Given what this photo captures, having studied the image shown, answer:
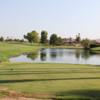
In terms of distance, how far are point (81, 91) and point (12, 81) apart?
15.3ft

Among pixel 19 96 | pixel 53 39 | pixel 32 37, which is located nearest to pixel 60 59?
pixel 19 96

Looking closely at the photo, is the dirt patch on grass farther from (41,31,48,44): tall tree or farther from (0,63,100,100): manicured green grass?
(41,31,48,44): tall tree

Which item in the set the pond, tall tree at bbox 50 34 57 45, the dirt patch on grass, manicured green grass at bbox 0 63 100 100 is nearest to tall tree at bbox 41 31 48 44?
tall tree at bbox 50 34 57 45

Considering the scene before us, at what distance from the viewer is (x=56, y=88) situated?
15875 millimetres

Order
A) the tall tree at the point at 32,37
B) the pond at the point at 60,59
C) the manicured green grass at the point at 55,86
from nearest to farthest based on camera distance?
the manicured green grass at the point at 55,86
the pond at the point at 60,59
the tall tree at the point at 32,37

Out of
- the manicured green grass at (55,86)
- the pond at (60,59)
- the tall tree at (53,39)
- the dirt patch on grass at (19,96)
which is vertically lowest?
the tall tree at (53,39)

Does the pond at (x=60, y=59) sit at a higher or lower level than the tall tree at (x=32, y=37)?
higher

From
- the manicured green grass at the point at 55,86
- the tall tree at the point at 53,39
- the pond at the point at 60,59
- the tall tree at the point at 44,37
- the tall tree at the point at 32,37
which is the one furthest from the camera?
the tall tree at the point at 44,37

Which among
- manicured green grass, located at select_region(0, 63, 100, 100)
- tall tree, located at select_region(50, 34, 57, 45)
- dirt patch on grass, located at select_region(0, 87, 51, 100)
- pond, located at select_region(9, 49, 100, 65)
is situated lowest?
tall tree, located at select_region(50, 34, 57, 45)

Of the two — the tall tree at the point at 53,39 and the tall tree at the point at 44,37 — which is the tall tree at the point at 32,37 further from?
the tall tree at the point at 53,39

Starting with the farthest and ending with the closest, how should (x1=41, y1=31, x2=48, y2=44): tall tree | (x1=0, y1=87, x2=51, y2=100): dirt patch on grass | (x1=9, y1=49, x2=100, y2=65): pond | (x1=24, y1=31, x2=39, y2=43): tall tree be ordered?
(x1=41, y1=31, x2=48, y2=44): tall tree, (x1=24, y1=31, x2=39, y2=43): tall tree, (x1=9, y1=49, x2=100, y2=65): pond, (x1=0, y1=87, x2=51, y2=100): dirt patch on grass

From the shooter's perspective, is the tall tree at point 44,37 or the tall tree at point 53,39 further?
the tall tree at point 44,37

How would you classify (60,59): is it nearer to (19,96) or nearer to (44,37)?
(19,96)

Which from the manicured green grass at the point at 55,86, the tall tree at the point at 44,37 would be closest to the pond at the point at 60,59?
the manicured green grass at the point at 55,86
